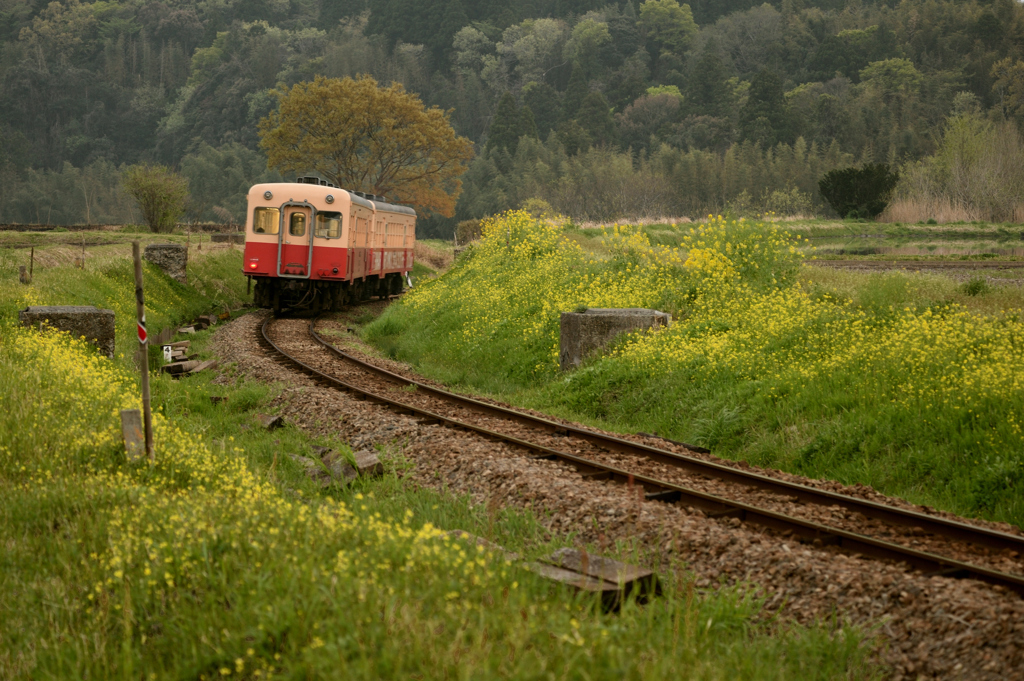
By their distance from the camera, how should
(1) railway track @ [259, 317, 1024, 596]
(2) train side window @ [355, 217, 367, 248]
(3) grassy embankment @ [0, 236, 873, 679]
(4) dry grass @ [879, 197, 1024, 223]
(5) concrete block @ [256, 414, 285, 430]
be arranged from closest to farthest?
(3) grassy embankment @ [0, 236, 873, 679]
(1) railway track @ [259, 317, 1024, 596]
(5) concrete block @ [256, 414, 285, 430]
(2) train side window @ [355, 217, 367, 248]
(4) dry grass @ [879, 197, 1024, 223]

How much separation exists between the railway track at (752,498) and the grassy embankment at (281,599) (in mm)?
1169

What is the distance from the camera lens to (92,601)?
4.14 meters

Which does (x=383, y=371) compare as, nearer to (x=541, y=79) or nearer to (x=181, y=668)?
(x=181, y=668)

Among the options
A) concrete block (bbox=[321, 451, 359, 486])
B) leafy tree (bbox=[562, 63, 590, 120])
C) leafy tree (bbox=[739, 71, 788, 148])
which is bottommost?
concrete block (bbox=[321, 451, 359, 486])

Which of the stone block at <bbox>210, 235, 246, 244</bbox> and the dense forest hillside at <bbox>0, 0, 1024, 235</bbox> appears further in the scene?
the dense forest hillside at <bbox>0, 0, 1024, 235</bbox>

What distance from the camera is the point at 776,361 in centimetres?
1004

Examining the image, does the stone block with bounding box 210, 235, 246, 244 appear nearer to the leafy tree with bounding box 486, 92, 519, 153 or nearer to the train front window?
the train front window

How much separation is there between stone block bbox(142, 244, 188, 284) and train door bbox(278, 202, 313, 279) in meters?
4.64

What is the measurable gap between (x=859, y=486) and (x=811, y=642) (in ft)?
10.8

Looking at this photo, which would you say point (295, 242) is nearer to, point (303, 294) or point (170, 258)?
point (303, 294)

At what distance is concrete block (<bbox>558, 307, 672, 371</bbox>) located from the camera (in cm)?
1215

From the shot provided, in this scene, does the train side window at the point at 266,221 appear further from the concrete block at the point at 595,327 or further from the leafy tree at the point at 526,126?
the leafy tree at the point at 526,126

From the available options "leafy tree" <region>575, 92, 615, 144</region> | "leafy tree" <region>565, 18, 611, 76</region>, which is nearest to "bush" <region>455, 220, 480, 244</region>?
"leafy tree" <region>575, 92, 615, 144</region>

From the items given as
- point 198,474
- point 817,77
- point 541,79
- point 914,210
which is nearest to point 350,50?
point 541,79
